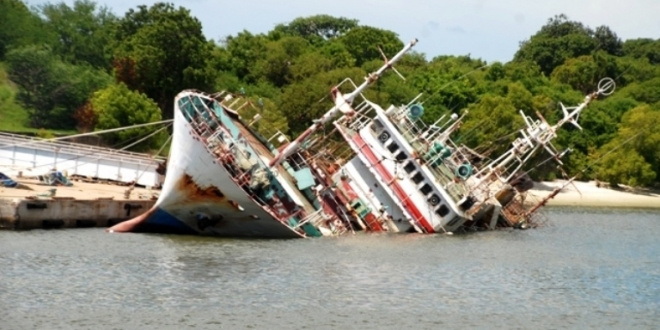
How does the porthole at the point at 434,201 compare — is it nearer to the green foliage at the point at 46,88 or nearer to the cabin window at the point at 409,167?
the cabin window at the point at 409,167

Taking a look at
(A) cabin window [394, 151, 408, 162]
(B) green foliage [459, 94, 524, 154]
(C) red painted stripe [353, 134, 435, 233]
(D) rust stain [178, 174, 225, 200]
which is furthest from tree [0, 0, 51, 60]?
(D) rust stain [178, 174, 225, 200]

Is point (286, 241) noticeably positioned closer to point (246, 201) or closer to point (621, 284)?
point (246, 201)

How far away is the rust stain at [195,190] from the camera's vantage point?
51250 mm

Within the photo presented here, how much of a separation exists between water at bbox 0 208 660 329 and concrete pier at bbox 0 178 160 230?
3.40ft

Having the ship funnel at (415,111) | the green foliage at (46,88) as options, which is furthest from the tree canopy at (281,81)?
the ship funnel at (415,111)

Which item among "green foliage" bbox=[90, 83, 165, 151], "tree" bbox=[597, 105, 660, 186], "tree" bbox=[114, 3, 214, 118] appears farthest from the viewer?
"tree" bbox=[597, 105, 660, 186]

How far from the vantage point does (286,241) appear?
171 ft

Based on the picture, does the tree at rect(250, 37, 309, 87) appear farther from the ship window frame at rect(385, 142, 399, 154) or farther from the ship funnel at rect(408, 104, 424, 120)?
the ship window frame at rect(385, 142, 399, 154)

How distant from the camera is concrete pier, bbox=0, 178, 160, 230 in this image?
167ft

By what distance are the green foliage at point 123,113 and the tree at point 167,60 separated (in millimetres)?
7675

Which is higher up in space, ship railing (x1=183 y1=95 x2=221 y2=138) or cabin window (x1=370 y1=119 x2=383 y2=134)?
cabin window (x1=370 y1=119 x2=383 y2=134)

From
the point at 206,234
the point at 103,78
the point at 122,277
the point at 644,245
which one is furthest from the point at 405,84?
the point at 122,277

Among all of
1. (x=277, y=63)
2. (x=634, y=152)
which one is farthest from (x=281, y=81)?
(x=634, y=152)

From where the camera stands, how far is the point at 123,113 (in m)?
84.2
